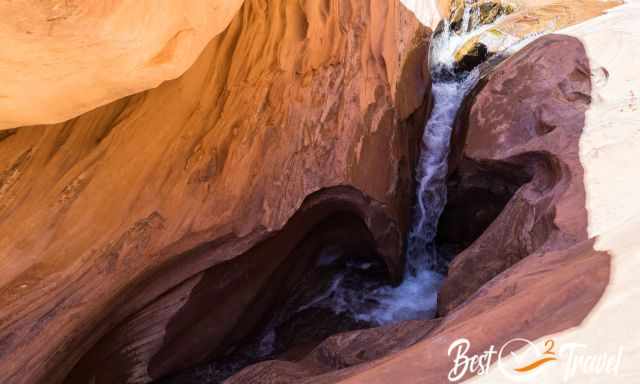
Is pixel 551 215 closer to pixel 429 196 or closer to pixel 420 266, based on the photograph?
pixel 429 196

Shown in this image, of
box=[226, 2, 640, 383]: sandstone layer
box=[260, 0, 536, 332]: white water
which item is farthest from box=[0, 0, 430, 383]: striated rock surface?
box=[226, 2, 640, 383]: sandstone layer

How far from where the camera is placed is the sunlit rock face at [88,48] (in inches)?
72.2

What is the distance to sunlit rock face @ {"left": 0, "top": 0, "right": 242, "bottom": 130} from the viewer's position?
6.02ft

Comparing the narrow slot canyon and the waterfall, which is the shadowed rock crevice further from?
the waterfall

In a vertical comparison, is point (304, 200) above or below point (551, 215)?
above

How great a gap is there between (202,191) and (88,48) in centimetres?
→ 182

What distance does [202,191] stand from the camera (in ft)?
12.3

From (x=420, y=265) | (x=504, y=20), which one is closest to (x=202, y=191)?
(x=420, y=265)

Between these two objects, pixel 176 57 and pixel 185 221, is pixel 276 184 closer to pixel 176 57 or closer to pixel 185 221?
pixel 185 221

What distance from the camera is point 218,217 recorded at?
149 inches

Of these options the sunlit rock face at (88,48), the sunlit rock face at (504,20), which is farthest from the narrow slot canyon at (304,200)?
the sunlit rock face at (504,20)

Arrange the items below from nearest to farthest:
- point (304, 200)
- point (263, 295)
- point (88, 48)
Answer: point (88, 48)
point (304, 200)
point (263, 295)

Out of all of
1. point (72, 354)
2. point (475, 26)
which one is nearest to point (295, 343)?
→ point (72, 354)

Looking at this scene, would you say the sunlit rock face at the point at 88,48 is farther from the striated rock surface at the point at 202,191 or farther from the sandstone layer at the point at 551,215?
the sandstone layer at the point at 551,215
